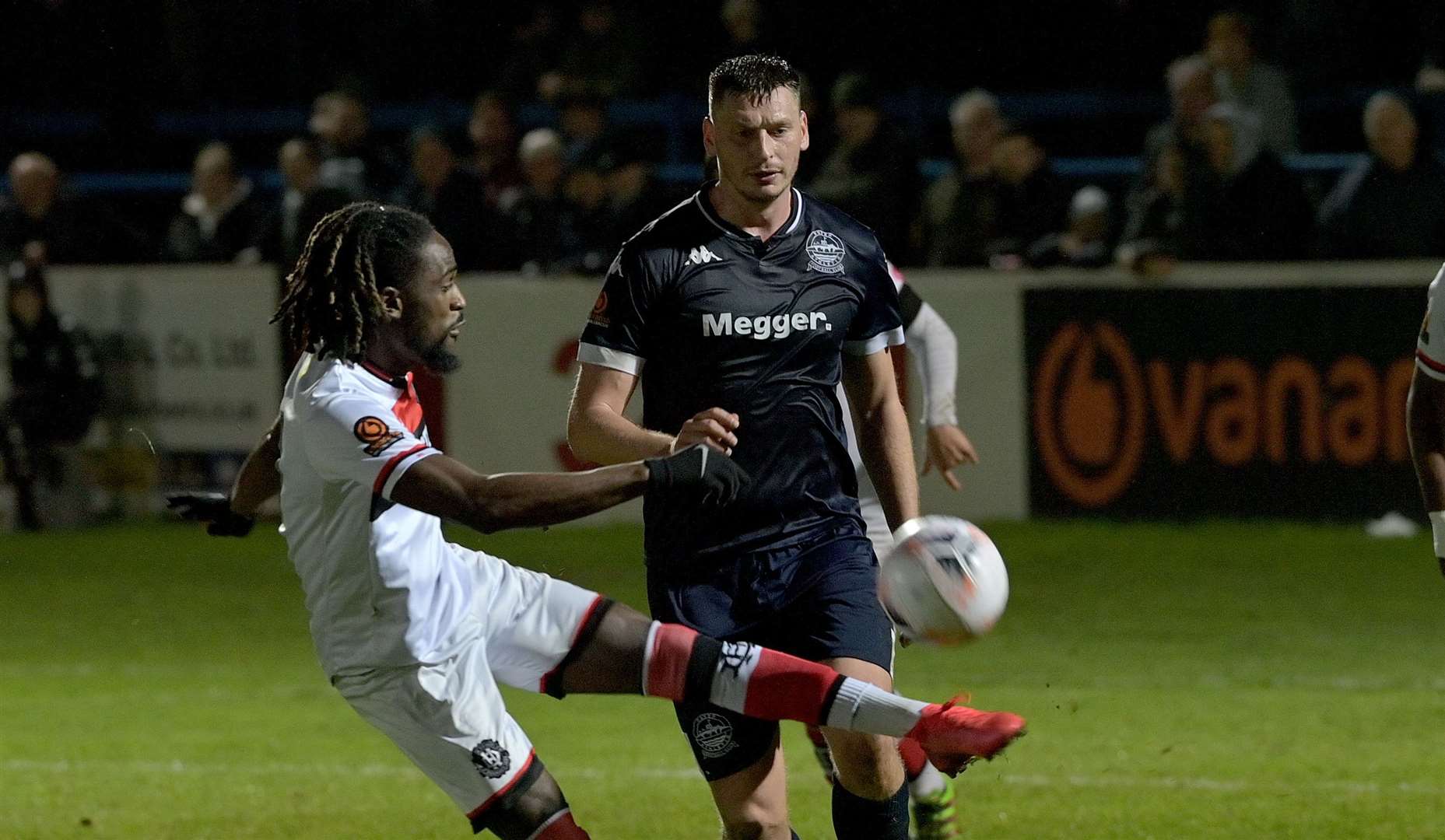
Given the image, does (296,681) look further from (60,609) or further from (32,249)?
(32,249)

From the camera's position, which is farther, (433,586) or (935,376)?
(935,376)

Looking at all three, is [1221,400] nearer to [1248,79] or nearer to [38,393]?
[1248,79]

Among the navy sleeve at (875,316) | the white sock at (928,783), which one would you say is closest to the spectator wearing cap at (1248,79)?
the white sock at (928,783)

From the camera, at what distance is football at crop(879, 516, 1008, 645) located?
5117 millimetres

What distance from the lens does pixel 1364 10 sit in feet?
50.1

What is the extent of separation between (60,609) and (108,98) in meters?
7.99

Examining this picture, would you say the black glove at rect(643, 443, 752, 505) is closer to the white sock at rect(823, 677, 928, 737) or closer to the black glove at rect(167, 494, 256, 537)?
the white sock at rect(823, 677, 928, 737)

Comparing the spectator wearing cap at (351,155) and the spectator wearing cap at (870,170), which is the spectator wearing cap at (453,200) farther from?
the spectator wearing cap at (870,170)

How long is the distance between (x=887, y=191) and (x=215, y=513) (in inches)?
344

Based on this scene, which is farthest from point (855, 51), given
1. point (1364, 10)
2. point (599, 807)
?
point (599, 807)

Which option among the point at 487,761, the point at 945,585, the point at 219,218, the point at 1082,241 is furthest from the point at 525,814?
the point at 219,218

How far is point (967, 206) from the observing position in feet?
45.9

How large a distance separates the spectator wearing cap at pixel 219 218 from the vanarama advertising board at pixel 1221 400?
5.95m

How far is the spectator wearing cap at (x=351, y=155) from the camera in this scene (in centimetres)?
1567
